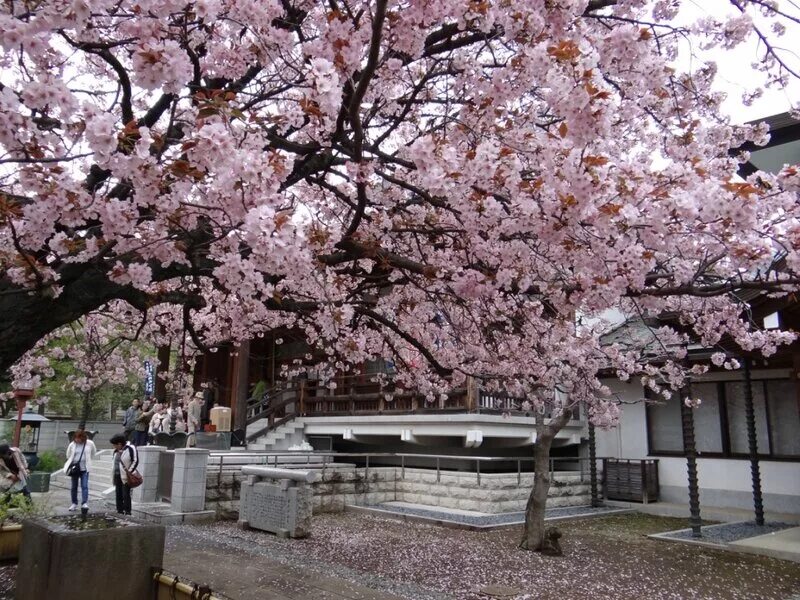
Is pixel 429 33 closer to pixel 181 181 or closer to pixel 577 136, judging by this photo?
pixel 577 136

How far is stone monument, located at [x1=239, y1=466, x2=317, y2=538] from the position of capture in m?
11.2

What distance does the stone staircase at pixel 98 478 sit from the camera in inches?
632

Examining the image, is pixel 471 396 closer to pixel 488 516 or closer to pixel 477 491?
pixel 477 491

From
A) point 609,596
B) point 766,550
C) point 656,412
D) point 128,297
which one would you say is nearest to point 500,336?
point 609,596

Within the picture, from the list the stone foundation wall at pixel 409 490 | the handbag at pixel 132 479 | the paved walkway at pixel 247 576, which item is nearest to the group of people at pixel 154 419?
the stone foundation wall at pixel 409 490

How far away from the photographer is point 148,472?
13328 millimetres

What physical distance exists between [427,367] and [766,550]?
21.5 ft

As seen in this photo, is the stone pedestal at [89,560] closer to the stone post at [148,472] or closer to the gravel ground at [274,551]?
the gravel ground at [274,551]

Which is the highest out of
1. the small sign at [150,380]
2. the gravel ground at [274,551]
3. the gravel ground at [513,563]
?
the small sign at [150,380]

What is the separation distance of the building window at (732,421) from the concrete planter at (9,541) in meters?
12.7

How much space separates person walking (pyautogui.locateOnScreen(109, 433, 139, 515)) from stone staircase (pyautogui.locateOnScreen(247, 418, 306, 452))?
22.3ft

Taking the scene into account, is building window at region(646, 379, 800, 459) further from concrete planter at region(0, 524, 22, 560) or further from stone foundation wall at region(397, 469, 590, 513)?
concrete planter at region(0, 524, 22, 560)

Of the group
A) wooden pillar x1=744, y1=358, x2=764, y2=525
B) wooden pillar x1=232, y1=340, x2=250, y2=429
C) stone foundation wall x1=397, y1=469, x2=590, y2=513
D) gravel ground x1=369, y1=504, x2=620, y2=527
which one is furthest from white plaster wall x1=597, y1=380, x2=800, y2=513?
wooden pillar x1=232, y1=340, x2=250, y2=429

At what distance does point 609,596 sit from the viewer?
26.1ft
